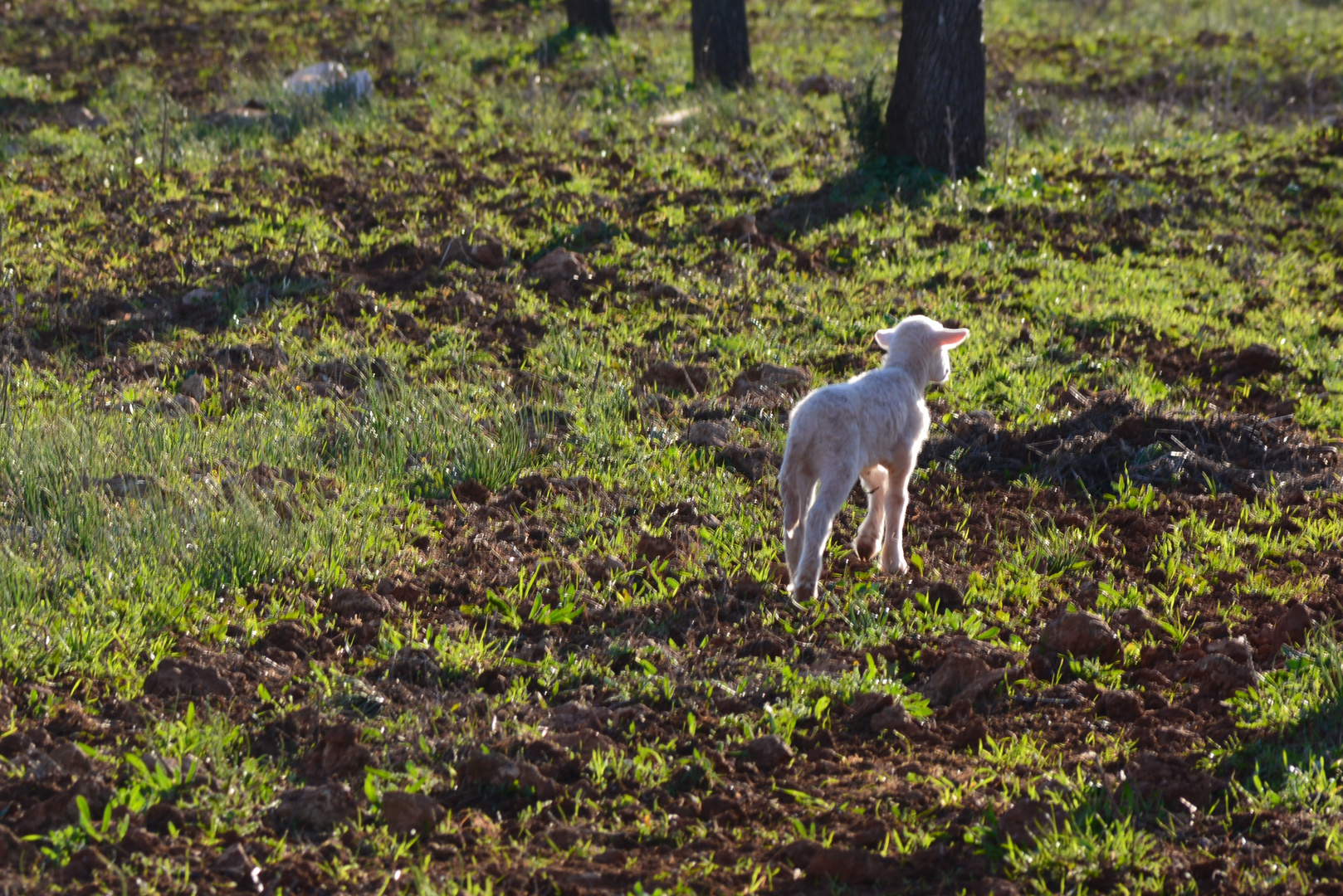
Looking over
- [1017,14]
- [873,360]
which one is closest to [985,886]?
[873,360]

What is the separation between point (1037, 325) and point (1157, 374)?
1064 mm

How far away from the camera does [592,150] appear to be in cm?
1214

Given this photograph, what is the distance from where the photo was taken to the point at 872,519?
5.37 meters

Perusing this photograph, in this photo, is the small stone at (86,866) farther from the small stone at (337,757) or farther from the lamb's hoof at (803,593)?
the lamb's hoof at (803,593)

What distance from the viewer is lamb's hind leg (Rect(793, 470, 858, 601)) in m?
4.74

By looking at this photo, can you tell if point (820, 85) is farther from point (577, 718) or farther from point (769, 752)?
point (769, 752)

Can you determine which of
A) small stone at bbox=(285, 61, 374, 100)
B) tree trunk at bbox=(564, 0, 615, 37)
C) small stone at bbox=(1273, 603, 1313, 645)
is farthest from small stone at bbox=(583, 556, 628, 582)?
tree trunk at bbox=(564, 0, 615, 37)

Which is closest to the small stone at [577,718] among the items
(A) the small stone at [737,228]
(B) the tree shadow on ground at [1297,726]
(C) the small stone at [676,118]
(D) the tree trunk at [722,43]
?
(B) the tree shadow on ground at [1297,726]

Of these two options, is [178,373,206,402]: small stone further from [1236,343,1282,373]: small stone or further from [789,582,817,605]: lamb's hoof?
[1236,343,1282,373]: small stone

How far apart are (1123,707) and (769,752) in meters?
1.30

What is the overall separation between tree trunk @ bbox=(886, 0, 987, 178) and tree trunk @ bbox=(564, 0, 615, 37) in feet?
23.0

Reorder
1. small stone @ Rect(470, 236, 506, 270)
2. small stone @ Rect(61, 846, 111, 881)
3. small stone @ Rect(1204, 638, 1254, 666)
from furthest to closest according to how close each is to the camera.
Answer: small stone @ Rect(470, 236, 506, 270) < small stone @ Rect(1204, 638, 1254, 666) < small stone @ Rect(61, 846, 111, 881)

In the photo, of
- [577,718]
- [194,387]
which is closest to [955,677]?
[577,718]

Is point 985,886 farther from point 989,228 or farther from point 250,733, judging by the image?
point 989,228
